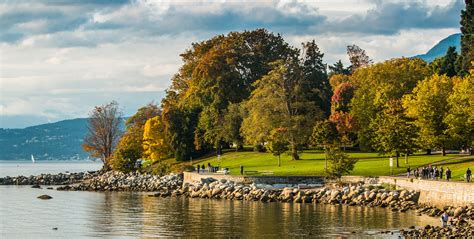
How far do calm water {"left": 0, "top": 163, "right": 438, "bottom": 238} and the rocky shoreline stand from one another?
198 centimetres

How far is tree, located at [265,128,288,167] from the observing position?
303 ft

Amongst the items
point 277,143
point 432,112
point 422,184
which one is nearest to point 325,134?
point 277,143

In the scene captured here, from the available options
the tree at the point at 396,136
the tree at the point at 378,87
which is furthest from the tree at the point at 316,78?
the tree at the point at 396,136

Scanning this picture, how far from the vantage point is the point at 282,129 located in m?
97.8

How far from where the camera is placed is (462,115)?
8012 cm

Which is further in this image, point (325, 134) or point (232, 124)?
point (232, 124)

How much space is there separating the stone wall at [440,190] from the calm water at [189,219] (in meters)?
2.75

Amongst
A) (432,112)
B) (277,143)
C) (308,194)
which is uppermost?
(432,112)

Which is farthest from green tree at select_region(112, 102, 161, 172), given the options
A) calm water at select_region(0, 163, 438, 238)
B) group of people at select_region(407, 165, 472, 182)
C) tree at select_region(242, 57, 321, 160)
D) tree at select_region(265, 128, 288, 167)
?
group of people at select_region(407, 165, 472, 182)

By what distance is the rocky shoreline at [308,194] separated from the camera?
48.0 metres

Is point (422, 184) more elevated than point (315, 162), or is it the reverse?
point (315, 162)

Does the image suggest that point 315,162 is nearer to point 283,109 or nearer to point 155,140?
point 283,109

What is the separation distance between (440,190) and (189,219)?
1833cm

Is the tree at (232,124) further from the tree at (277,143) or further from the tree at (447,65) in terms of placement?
the tree at (447,65)
